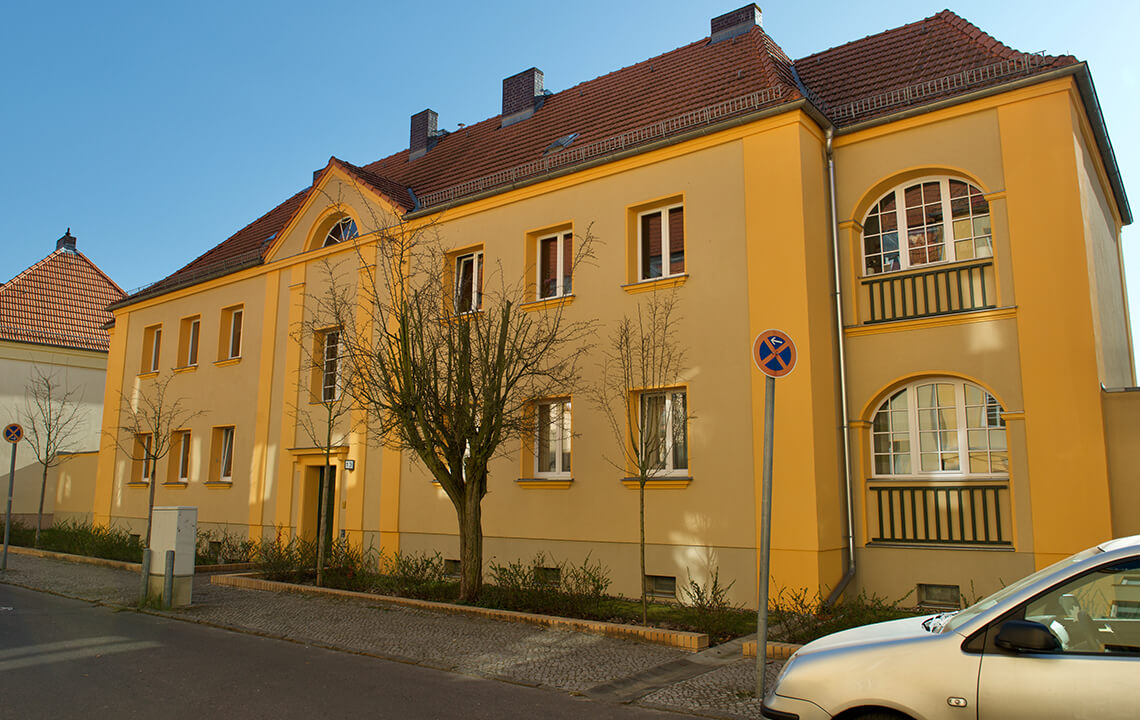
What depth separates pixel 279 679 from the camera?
7.54 metres

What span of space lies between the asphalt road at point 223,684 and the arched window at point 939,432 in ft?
21.1

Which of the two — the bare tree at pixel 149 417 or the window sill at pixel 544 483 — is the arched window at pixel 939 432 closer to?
the window sill at pixel 544 483

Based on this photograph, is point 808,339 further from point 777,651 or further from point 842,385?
point 777,651

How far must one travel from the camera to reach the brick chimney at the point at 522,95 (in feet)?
63.4

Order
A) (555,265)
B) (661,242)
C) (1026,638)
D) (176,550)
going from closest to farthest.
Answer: (1026,638), (176,550), (661,242), (555,265)

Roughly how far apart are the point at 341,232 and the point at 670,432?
983 cm

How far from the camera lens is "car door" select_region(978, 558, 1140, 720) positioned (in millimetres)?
3707

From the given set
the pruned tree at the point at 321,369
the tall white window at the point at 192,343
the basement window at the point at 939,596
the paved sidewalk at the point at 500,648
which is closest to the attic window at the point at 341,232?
the pruned tree at the point at 321,369

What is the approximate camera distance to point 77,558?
1759 cm

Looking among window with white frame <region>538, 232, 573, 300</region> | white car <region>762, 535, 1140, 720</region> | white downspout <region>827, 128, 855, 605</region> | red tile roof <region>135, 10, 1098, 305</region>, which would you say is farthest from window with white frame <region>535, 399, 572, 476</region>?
white car <region>762, 535, 1140, 720</region>

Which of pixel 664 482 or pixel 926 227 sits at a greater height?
pixel 926 227

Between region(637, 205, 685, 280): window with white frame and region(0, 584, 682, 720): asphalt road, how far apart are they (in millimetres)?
7437

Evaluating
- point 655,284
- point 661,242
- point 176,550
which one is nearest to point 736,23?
point 661,242

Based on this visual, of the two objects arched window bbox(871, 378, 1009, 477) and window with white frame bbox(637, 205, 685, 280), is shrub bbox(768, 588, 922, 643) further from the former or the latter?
window with white frame bbox(637, 205, 685, 280)
